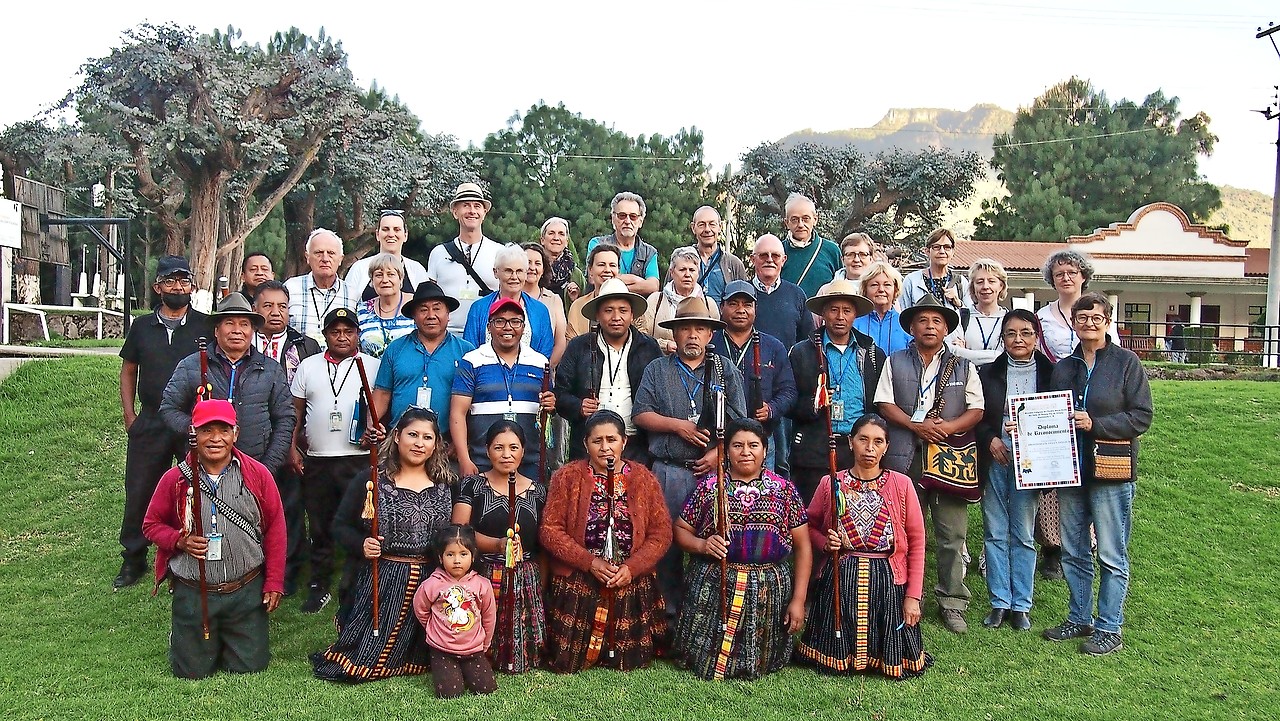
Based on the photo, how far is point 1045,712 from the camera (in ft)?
15.6

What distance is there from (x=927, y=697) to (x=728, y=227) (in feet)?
98.8

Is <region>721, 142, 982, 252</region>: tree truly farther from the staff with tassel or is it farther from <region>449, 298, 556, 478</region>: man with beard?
the staff with tassel

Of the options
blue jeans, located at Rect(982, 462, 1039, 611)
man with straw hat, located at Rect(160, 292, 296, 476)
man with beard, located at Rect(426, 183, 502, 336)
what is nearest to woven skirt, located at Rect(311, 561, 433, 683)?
man with straw hat, located at Rect(160, 292, 296, 476)

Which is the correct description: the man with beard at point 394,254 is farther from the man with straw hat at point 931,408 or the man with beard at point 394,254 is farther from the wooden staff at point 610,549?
the man with straw hat at point 931,408

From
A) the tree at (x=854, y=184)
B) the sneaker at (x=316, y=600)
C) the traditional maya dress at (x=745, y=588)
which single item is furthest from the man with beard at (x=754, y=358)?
the tree at (x=854, y=184)

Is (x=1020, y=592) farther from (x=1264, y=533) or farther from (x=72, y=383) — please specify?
(x=72, y=383)

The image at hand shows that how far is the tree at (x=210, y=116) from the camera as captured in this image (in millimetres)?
19641

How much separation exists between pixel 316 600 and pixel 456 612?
163 cm

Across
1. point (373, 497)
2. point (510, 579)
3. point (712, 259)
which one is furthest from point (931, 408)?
point (373, 497)

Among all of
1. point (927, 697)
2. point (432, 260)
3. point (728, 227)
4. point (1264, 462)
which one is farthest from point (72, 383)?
point (728, 227)

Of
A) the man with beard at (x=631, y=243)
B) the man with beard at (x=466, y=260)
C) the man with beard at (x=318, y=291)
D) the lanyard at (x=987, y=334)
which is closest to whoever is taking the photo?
the lanyard at (x=987, y=334)

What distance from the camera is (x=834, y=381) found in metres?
5.96

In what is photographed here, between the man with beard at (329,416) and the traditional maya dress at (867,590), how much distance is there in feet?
9.44

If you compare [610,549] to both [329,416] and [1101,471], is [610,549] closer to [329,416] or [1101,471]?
[329,416]
